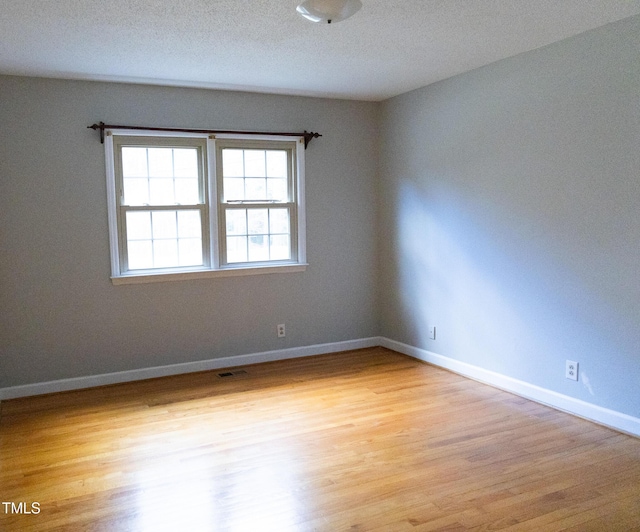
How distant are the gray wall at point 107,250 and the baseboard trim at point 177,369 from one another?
5cm

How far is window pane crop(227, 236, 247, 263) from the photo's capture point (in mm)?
4855

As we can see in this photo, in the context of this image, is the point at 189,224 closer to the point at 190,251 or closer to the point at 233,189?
the point at 190,251

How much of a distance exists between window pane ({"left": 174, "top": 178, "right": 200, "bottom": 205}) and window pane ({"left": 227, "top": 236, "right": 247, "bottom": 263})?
1.53 ft

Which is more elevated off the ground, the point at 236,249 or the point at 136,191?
the point at 136,191

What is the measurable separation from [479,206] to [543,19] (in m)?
1.50

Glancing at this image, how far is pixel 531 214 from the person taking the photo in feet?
12.5

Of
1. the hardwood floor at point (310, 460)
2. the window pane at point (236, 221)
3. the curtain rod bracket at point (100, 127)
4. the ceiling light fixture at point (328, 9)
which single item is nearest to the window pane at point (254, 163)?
the window pane at point (236, 221)

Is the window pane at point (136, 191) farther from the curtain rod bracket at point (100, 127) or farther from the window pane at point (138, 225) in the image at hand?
the curtain rod bracket at point (100, 127)

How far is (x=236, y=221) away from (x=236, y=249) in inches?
9.9

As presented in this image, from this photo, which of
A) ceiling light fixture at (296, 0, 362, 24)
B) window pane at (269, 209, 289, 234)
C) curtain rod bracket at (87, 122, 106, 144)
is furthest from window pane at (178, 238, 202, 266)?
ceiling light fixture at (296, 0, 362, 24)

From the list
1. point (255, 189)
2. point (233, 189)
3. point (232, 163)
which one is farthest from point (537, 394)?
point (232, 163)

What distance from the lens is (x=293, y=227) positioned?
5.07 metres

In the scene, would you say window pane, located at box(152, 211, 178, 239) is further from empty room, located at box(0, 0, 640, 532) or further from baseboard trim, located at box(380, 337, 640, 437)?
baseboard trim, located at box(380, 337, 640, 437)

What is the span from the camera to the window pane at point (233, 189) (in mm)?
4785
